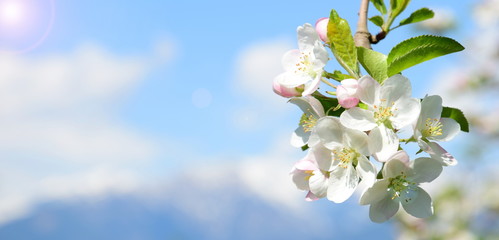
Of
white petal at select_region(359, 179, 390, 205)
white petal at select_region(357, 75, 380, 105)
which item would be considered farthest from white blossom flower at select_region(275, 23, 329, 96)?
white petal at select_region(359, 179, 390, 205)

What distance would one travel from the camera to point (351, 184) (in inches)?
38.6

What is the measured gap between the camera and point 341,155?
97cm

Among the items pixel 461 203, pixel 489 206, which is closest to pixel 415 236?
pixel 461 203

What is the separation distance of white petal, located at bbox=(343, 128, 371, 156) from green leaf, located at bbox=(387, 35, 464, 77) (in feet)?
0.41

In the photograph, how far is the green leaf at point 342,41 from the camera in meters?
0.97

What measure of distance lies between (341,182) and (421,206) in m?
0.17

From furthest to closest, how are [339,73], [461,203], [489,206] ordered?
[489,206], [461,203], [339,73]

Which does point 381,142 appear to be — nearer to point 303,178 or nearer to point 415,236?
point 303,178

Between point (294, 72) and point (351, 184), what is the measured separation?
25cm

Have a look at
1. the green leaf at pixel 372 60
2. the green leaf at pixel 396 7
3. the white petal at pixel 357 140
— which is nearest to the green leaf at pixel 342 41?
the green leaf at pixel 372 60

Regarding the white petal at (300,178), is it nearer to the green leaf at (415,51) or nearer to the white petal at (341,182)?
the white petal at (341,182)

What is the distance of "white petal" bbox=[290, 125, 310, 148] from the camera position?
42.7 inches

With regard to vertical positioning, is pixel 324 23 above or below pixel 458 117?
above

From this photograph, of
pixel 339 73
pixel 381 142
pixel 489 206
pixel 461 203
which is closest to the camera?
pixel 381 142
